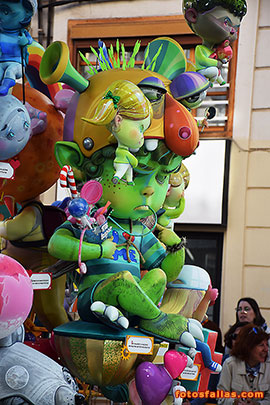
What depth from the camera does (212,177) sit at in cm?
571

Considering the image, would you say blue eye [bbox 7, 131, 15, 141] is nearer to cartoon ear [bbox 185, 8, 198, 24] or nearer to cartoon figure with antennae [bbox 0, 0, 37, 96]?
cartoon figure with antennae [bbox 0, 0, 37, 96]

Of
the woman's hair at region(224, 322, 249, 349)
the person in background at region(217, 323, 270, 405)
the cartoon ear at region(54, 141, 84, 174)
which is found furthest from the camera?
the woman's hair at region(224, 322, 249, 349)

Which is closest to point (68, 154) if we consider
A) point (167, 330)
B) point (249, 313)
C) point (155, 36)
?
point (167, 330)

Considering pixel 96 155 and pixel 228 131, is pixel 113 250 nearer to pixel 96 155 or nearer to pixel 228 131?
pixel 96 155

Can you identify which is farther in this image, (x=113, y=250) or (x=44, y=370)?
(x=113, y=250)

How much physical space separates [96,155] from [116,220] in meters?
0.28

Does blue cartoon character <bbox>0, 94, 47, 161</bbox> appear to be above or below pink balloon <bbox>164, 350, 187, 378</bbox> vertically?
above

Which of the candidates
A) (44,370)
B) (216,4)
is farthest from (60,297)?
(216,4)

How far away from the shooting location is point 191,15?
309 centimetres

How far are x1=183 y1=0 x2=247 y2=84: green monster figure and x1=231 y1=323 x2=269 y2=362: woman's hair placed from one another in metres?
1.44

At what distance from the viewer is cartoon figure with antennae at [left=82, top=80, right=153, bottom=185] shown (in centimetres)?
261

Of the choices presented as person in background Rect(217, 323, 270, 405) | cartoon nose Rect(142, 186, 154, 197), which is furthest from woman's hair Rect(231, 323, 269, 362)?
cartoon nose Rect(142, 186, 154, 197)

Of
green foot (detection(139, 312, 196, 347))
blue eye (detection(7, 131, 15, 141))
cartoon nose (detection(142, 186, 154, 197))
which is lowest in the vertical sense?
green foot (detection(139, 312, 196, 347))

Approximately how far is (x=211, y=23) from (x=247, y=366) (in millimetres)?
1796
